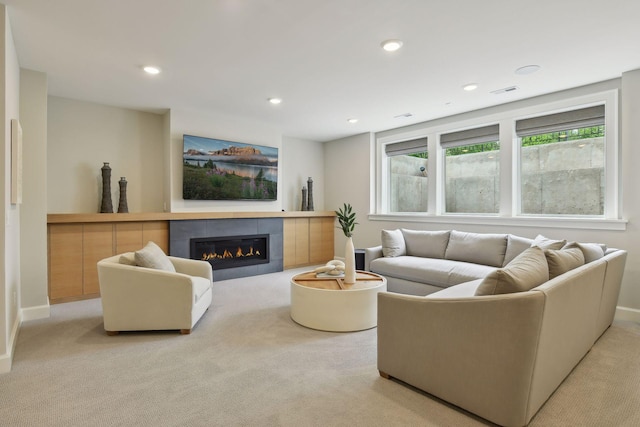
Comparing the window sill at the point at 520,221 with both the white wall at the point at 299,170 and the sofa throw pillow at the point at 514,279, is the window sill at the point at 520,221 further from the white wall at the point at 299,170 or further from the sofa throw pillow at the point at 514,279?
the sofa throw pillow at the point at 514,279

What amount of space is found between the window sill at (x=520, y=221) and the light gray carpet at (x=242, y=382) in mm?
1039

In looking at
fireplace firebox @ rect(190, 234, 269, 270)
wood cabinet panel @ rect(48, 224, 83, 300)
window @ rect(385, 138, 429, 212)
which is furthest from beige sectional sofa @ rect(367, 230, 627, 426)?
wood cabinet panel @ rect(48, 224, 83, 300)

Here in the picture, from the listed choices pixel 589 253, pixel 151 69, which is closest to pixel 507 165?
pixel 589 253

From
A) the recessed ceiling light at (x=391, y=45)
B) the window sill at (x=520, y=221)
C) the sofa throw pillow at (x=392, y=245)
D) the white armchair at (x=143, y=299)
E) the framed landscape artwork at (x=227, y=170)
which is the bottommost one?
the white armchair at (x=143, y=299)

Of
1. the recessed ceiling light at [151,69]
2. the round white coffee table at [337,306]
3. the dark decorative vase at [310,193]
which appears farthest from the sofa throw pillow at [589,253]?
the dark decorative vase at [310,193]

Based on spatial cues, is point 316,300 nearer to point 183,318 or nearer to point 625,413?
point 183,318

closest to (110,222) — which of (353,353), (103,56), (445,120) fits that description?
(103,56)

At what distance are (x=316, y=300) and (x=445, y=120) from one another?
12.0 ft

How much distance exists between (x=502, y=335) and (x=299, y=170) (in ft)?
18.4

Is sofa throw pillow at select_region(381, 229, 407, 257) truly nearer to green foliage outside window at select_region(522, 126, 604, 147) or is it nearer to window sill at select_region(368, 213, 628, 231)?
window sill at select_region(368, 213, 628, 231)

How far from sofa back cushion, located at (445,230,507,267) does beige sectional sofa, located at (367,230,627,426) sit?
1433 mm

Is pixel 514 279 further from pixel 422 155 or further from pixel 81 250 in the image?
pixel 81 250

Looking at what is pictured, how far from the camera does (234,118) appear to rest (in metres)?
5.54

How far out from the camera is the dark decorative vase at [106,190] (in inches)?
181
